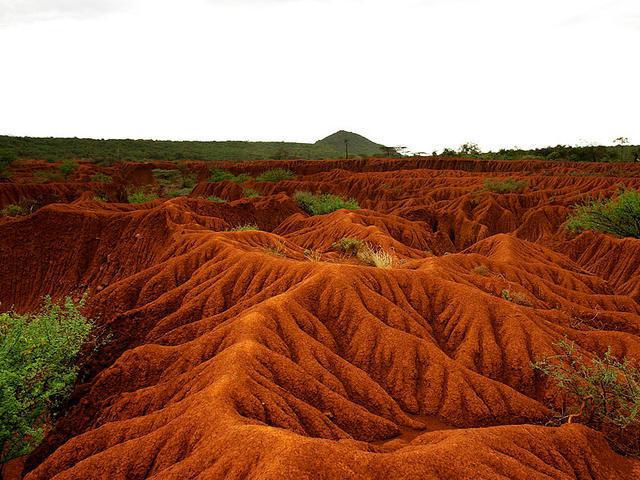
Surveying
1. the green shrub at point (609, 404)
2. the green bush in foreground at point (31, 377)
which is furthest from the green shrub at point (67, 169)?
the green shrub at point (609, 404)

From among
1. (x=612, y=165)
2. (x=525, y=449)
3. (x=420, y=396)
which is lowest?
(x=420, y=396)

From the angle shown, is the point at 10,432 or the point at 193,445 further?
the point at 10,432

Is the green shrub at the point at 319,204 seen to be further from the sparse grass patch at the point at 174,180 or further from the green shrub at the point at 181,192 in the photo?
the sparse grass patch at the point at 174,180

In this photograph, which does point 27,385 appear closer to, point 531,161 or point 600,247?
point 600,247

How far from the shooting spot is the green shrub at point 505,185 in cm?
4434

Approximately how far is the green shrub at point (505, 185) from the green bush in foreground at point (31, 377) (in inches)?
1641

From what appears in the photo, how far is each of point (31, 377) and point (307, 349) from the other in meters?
5.78

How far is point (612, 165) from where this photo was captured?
2055 inches

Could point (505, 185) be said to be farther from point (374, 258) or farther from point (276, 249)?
point (276, 249)

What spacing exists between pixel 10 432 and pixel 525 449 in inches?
377

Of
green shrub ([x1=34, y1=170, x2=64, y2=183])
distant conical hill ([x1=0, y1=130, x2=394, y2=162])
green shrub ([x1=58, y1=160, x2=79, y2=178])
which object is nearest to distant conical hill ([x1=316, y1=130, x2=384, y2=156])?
distant conical hill ([x1=0, y1=130, x2=394, y2=162])

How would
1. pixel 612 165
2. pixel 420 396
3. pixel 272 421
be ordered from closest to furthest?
pixel 272 421
pixel 420 396
pixel 612 165

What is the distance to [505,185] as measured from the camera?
146 feet

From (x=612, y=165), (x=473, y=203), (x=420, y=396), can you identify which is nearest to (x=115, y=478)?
(x=420, y=396)
